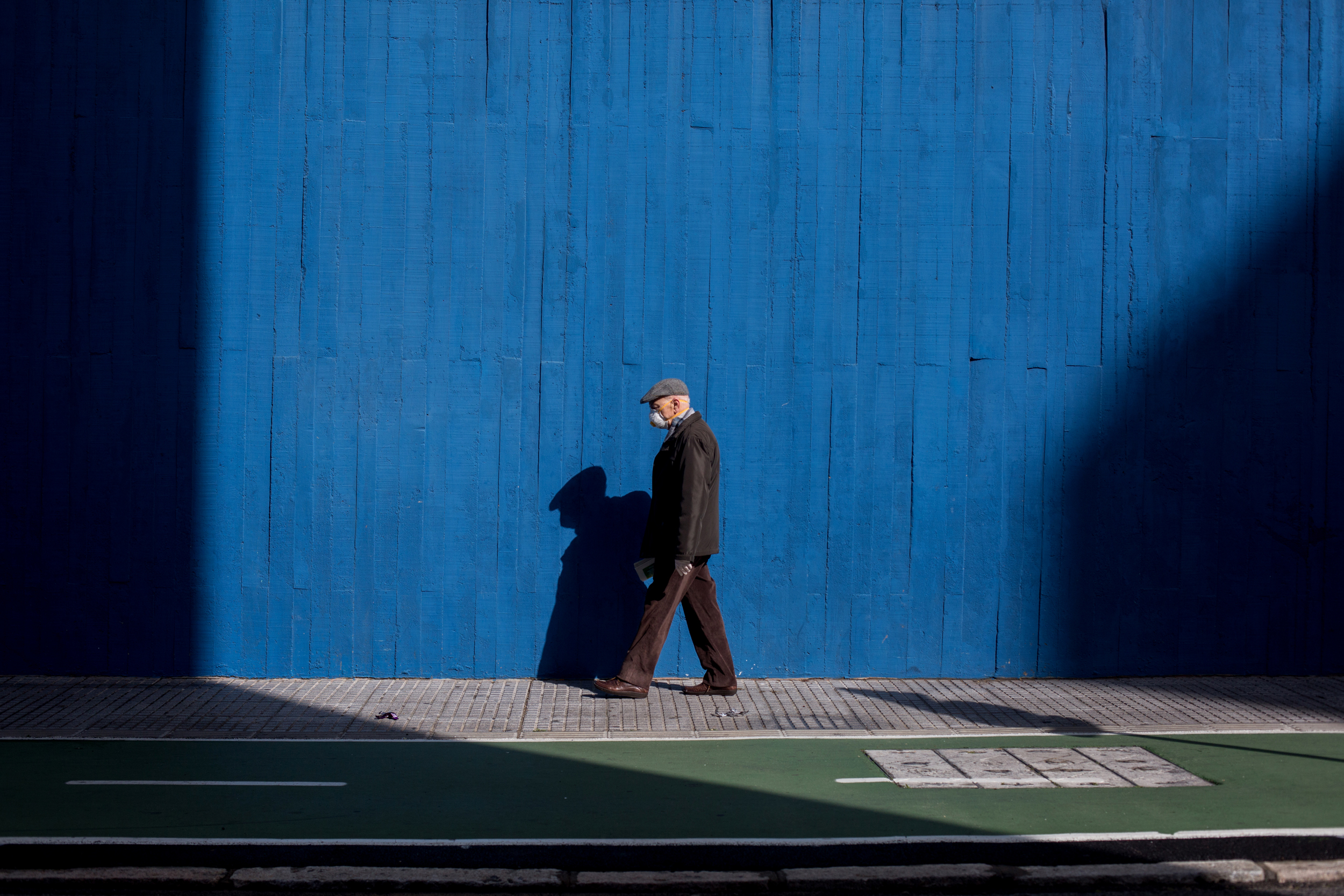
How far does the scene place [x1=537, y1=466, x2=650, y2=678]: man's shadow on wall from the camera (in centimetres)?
794

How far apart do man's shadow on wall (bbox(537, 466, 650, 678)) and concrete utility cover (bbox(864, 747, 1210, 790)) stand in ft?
8.08

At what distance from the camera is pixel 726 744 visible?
616 centimetres

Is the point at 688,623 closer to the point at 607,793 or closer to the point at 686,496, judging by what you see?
the point at 686,496

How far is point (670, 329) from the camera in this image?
26.0 ft

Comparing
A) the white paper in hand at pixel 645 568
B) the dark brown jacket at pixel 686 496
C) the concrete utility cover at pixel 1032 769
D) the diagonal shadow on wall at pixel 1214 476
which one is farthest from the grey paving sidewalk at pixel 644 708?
the dark brown jacket at pixel 686 496

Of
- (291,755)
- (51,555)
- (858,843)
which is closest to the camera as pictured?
(858,843)

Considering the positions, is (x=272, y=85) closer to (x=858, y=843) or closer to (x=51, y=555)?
(x=51, y=555)

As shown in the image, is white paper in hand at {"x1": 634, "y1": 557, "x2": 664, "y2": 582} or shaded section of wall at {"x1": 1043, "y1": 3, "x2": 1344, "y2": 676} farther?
shaded section of wall at {"x1": 1043, "y1": 3, "x2": 1344, "y2": 676}

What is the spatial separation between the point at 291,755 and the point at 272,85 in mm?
4626

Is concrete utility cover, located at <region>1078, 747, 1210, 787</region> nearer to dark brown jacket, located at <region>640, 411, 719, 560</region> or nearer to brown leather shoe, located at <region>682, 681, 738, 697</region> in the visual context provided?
brown leather shoe, located at <region>682, 681, 738, 697</region>

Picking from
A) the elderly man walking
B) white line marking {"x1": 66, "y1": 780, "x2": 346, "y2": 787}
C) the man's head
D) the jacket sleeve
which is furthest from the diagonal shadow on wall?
white line marking {"x1": 66, "y1": 780, "x2": 346, "y2": 787}

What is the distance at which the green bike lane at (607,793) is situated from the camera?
4.75 meters

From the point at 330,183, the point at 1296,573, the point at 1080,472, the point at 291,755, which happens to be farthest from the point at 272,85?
the point at 1296,573

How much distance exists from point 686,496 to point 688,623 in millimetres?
977
